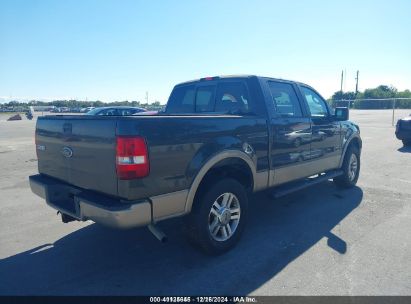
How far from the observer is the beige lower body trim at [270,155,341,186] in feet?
14.6

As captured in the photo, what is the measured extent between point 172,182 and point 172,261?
3.42 ft

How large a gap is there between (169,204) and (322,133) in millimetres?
3381

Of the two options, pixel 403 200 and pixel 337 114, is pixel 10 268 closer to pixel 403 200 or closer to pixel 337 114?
pixel 337 114

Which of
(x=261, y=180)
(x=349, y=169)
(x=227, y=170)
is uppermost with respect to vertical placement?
(x=227, y=170)

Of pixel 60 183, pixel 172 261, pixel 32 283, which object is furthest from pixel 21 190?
pixel 172 261

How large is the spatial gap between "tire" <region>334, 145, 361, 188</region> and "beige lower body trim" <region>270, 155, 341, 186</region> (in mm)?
356

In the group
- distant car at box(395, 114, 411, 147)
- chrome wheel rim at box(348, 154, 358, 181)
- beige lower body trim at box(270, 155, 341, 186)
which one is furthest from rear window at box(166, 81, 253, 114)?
distant car at box(395, 114, 411, 147)

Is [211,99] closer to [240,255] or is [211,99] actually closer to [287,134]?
[287,134]

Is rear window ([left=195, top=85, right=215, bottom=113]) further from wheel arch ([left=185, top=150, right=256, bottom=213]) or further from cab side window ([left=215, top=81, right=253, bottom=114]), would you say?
wheel arch ([left=185, top=150, right=256, bottom=213])

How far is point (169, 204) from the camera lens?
308 cm

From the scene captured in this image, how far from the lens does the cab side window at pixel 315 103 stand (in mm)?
5336

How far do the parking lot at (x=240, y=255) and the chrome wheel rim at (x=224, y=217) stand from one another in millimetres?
240

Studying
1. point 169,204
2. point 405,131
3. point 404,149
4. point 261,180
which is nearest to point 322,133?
point 261,180

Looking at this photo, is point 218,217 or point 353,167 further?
point 353,167
